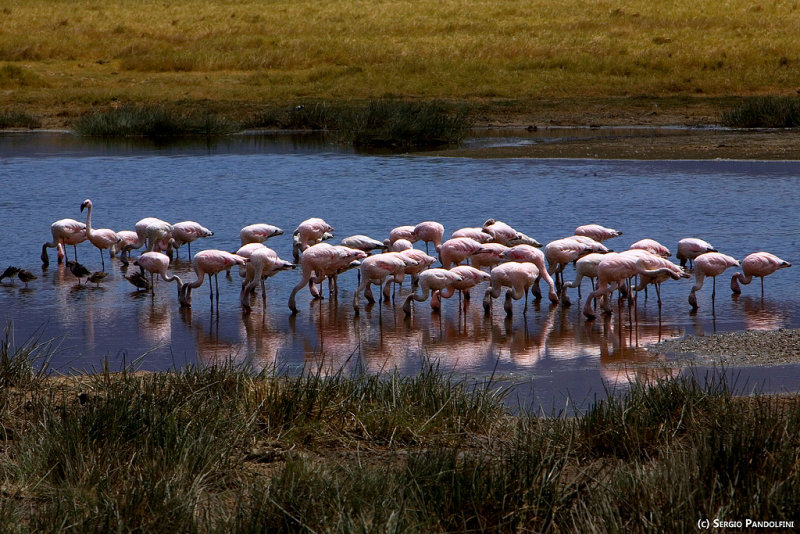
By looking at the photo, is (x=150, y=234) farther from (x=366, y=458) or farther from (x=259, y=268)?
(x=366, y=458)

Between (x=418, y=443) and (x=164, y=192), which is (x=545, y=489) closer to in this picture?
(x=418, y=443)

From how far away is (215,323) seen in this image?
9531mm

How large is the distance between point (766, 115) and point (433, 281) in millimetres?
19582

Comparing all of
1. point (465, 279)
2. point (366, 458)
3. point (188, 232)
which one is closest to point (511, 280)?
point (465, 279)

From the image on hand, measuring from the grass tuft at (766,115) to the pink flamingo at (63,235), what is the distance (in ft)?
63.0

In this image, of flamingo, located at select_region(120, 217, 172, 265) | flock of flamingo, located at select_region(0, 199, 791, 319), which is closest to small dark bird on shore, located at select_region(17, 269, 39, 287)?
flock of flamingo, located at select_region(0, 199, 791, 319)

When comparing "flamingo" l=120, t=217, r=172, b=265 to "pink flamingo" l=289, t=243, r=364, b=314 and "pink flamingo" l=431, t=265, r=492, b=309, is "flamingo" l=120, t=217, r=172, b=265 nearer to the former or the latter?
"pink flamingo" l=289, t=243, r=364, b=314

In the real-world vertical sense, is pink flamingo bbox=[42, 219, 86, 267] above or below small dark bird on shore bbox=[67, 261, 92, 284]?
above

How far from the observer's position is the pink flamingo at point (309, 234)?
12234mm

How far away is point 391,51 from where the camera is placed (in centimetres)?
4512

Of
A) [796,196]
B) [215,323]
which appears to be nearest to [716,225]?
[796,196]

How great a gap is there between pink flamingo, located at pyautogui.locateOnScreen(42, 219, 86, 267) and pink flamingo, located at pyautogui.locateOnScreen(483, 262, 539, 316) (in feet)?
17.9

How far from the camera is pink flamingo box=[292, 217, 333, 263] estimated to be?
1223 cm

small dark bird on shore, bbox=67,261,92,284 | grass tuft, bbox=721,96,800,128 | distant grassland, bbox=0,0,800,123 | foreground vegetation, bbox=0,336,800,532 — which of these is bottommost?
foreground vegetation, bbox=0,336,800,532
